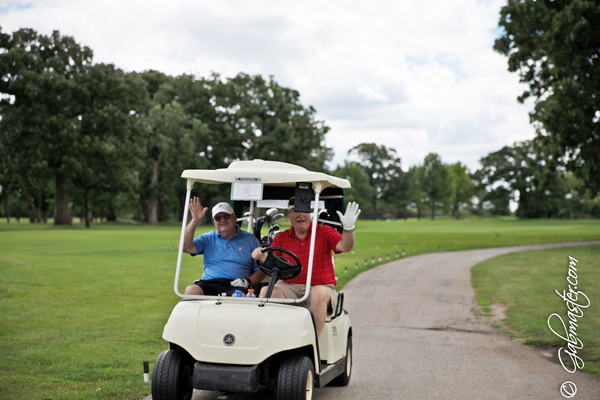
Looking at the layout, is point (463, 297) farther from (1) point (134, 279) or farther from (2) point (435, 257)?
(2) point (435, 257)

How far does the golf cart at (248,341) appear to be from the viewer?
4734 mm

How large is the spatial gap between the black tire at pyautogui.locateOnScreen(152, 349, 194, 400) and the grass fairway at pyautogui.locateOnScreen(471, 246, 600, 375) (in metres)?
5.25

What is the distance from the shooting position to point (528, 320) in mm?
11188

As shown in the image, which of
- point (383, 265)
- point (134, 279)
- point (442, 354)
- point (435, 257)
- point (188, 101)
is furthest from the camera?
point (188, 101)

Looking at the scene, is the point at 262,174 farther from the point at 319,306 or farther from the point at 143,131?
the point at 143,131

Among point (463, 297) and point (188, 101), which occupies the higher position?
point (188, 101)

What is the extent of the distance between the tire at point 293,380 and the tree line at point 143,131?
61.2 feet

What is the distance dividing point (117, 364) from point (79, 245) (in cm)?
2226

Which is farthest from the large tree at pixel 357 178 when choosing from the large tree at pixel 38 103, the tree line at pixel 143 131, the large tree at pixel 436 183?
the large tree at pixel 38 103

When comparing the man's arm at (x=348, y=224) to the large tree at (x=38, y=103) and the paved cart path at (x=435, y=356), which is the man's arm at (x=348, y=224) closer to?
the paved cart path at (x=435, y=356)

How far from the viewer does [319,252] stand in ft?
19.4

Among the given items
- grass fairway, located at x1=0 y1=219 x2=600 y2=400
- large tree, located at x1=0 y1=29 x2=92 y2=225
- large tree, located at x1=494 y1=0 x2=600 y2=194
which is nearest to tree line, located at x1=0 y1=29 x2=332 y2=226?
large tree, located at x1=0 y1=29 x2=92 y2=225

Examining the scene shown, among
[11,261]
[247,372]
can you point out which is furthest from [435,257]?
[247,372]

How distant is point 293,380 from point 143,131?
47108mm
